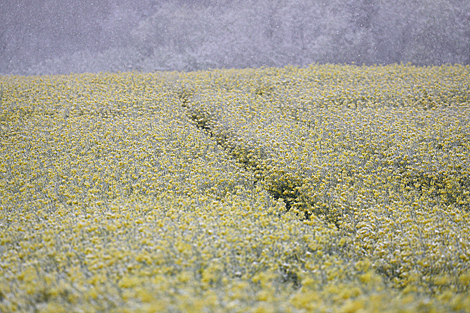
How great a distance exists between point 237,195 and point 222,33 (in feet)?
37.3

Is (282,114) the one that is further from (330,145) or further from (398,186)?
(398,186)

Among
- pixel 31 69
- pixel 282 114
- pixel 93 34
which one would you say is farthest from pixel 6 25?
pixel 282 114

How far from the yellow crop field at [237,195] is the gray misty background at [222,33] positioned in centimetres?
548

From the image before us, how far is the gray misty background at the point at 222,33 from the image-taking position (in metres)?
14.0

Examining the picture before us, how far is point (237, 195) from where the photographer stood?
180 inches

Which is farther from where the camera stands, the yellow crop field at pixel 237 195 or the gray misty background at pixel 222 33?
the gray misty background at pixel 222 33

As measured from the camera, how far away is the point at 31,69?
15000 mm

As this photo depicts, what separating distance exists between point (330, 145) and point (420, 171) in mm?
1335

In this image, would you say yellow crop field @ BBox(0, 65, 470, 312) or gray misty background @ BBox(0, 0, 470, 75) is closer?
yellow crop field @ BBox(0, 65, 470, 312)

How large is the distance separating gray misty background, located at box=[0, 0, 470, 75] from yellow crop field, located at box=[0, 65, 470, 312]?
5479 millimetres

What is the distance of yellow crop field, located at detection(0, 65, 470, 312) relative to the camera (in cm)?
253

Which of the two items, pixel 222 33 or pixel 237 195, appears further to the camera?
pixel 222 33

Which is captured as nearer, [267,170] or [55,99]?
[267,170]

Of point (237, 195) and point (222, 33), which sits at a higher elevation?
point (222, 33)
